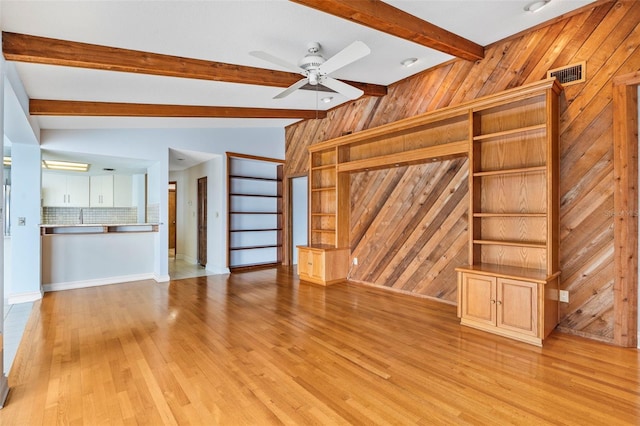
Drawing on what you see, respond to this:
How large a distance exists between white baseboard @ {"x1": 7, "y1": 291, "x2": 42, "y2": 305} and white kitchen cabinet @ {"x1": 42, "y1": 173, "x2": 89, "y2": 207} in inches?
132

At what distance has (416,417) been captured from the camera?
1939mm

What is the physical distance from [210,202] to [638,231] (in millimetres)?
6485

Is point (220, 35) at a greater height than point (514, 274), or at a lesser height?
greater

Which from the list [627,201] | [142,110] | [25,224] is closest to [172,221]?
[25,224]

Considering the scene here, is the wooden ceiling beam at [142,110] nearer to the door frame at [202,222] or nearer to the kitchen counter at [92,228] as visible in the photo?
the kitchen counter at [92,228]

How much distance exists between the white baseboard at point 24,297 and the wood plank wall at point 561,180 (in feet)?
15.6

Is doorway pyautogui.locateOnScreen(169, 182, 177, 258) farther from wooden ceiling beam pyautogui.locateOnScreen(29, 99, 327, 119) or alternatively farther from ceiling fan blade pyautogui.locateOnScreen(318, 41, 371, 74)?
ceiling fan blade pyautogui.locateOnScreen(318, 41, 371, 74)

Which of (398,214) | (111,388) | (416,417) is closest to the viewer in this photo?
(416,417)

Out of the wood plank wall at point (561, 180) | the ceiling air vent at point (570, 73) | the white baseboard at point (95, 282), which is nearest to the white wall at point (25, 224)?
the white baseboard at point (95, 282)

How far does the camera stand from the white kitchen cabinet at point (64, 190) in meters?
7.09

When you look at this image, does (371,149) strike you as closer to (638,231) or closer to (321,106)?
(321,106)

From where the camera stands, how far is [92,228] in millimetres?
5406

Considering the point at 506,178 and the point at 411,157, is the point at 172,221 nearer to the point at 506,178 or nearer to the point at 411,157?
the point at 411,157

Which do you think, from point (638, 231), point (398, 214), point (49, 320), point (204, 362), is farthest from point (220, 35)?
point (638, 231)
